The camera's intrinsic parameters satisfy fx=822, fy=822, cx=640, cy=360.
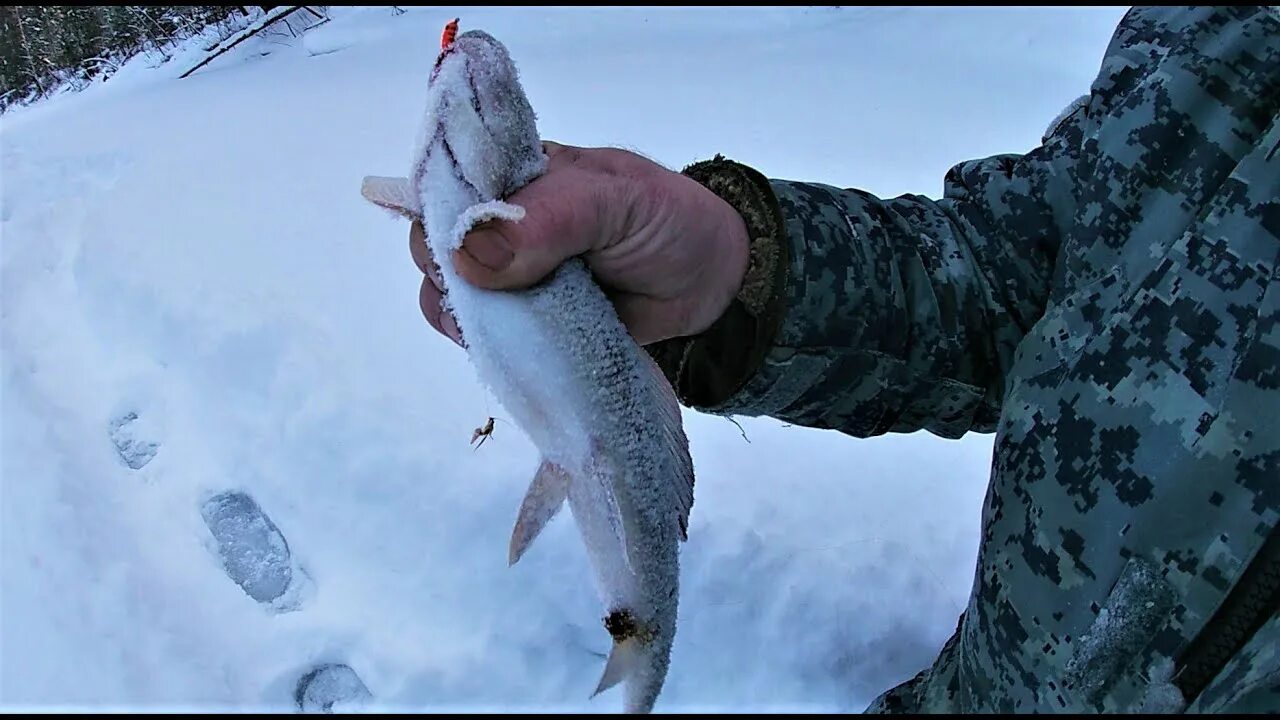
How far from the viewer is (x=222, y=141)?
551cm

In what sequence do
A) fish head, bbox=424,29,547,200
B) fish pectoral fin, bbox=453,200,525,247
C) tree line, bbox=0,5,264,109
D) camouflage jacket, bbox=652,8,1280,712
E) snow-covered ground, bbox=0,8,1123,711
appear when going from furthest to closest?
tree line, bbox=0,5,264,109 < snow-covered ground, bbox=0,8,1123,711 < fish head, bbox=424,29,547,200 < fish pectoral fin, bbox=453,200,525,247 < camouflage jacket, bbox=652,8,1280,712

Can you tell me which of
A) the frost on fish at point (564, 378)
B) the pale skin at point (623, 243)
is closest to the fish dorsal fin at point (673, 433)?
the frost on fish at point (564, 378)

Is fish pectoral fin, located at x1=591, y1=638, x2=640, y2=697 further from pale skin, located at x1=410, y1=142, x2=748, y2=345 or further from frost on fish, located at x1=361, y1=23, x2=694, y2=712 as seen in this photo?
pale skin, located at x1=410, y1=142, x2=748, y2=345

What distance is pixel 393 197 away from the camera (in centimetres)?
177

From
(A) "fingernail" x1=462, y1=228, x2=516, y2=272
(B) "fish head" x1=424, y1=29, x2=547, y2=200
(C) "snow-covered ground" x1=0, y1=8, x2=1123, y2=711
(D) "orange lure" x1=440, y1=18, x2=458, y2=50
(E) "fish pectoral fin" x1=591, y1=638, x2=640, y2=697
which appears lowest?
(C) "snow-covered ground" x1=0, y1=8, x2=1123, y2=711

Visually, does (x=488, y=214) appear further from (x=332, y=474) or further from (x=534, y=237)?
Result: (x=332, y=474)

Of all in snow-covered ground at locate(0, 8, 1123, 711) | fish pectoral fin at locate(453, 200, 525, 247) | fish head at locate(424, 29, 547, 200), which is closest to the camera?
fish pectoral fin at locate(453, 200, 525, 247)

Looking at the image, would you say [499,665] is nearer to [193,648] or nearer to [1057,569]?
[193,648]

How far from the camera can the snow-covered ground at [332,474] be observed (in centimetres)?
299

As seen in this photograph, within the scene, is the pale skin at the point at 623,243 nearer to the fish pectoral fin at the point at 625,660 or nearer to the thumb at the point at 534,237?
the thumb at the point at 534,237

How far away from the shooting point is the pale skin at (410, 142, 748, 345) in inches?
64.6

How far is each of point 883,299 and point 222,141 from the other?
5.07 metres

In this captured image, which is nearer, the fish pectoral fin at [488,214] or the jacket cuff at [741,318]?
the fish pectoral fin at [488,214]

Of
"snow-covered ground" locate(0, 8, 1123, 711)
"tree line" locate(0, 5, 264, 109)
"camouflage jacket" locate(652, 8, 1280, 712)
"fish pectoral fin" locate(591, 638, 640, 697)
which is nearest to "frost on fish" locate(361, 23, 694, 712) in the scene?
"fish pectoral fin" locate(591, 638, 640, 697)
